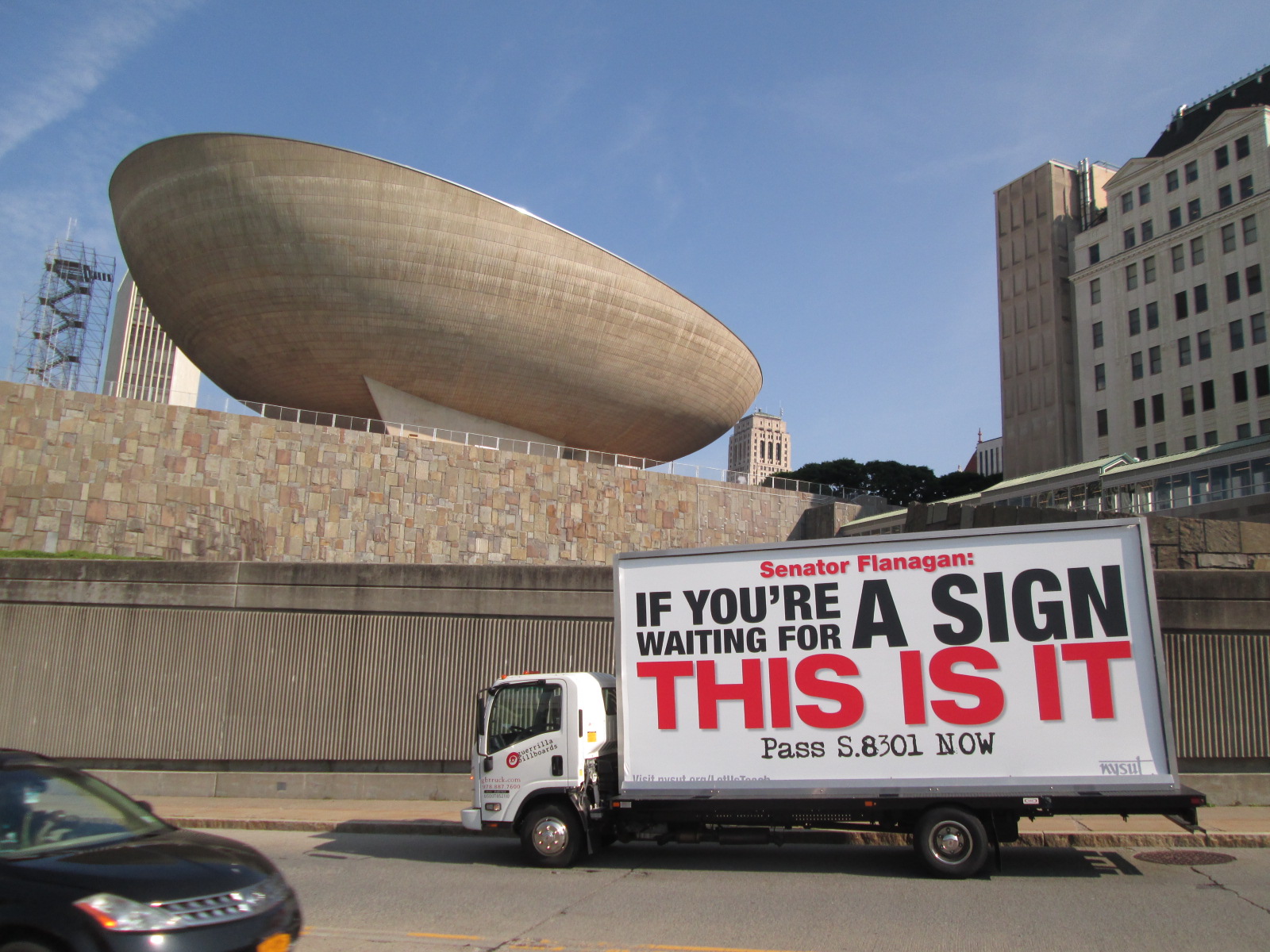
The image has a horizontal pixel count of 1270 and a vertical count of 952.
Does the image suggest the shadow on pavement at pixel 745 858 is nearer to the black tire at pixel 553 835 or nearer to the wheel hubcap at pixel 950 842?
the black tire at pixel 553 835

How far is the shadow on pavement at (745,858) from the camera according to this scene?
363 inches

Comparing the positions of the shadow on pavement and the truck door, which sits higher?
the truck door

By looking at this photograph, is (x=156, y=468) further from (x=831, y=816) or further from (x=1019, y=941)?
(x=1019, y=941)

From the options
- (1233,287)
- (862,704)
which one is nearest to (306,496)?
(862,704)

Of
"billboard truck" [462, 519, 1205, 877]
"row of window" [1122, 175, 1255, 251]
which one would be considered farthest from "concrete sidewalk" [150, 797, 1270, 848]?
"row of window" [1122, 175, 1255, 251]

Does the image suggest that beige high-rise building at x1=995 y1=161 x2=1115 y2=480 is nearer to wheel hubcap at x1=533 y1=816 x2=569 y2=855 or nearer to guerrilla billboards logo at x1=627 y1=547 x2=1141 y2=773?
guerrilla billboards logo at x1=627 y1=547 x2=1141 y2=773

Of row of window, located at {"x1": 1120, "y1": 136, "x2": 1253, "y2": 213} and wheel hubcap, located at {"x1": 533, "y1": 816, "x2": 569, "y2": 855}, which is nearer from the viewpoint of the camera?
wheel hubcap, located at {"x1": 533, "y1": 816, "x2": 569, "y2": 855}

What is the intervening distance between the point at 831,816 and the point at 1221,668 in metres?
7.08

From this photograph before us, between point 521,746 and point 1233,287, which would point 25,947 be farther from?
point 1233,287

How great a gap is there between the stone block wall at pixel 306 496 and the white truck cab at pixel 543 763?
61.9ft

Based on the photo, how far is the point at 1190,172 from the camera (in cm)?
6094

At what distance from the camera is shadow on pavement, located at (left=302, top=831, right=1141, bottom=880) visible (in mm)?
9211

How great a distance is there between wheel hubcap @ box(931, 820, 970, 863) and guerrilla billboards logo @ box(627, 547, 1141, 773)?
2.33ft

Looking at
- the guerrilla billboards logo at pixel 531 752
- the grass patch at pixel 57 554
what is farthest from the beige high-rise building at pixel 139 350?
the guerrilla billboards logo at pixel 531 752
